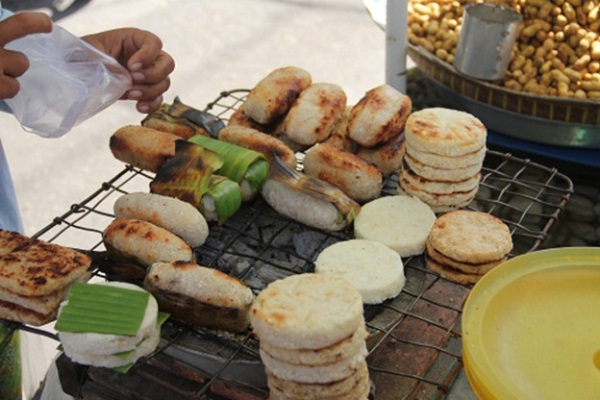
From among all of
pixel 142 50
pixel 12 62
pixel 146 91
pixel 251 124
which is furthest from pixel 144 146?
pixel 12 62

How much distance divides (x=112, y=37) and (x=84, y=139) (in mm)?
3432

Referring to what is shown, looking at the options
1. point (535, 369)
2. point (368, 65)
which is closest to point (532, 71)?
point (535, 369)

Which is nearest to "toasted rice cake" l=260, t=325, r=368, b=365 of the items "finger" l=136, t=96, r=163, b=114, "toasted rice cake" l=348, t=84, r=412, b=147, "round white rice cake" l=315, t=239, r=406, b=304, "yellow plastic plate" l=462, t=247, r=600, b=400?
"yellow plastic plate" l=462, t=247, r=600, b=400

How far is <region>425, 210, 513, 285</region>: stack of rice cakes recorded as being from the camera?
2430mm

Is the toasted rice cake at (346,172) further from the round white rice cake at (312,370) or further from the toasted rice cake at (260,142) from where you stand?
the round white rice cake at (312,370)

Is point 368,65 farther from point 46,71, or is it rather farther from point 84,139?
point 46,71

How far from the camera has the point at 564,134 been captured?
3893 millimetres

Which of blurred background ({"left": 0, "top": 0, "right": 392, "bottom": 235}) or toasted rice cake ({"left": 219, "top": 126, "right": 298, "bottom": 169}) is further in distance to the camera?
blurred background ({"left": 0, "top": 0, "right": 392, "bottom": 235})

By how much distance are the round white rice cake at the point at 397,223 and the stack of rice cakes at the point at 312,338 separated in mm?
760

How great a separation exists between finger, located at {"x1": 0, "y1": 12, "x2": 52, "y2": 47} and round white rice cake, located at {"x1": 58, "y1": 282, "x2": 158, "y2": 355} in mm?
980

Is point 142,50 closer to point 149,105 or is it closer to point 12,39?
point 149,105

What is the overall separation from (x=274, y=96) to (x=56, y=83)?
38.4 inches

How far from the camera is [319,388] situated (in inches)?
71.8

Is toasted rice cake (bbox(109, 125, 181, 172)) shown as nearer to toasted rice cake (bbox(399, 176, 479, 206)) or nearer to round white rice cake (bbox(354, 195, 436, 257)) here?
round white rice cake (bbox(354, 195, 436, 257))
